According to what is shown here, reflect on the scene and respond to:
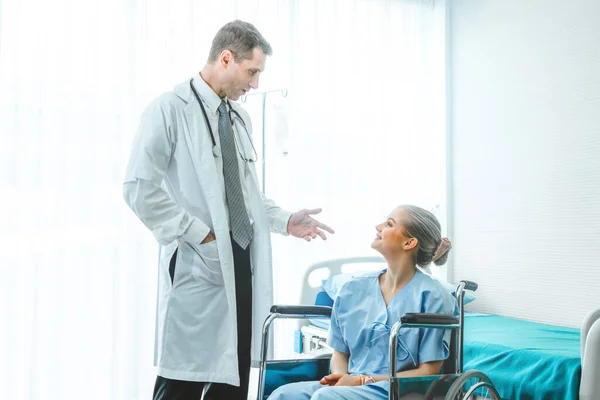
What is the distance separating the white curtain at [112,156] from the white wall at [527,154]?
60 centimetres

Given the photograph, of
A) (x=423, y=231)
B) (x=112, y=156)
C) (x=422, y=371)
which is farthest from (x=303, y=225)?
(x=112, y=156)

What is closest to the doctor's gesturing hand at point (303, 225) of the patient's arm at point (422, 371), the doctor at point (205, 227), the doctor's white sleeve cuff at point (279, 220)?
the doctor's white sleeve cuff at point (279, 220)

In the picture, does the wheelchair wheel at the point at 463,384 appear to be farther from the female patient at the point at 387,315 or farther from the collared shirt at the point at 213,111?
the collared shirt at the point at 213,111

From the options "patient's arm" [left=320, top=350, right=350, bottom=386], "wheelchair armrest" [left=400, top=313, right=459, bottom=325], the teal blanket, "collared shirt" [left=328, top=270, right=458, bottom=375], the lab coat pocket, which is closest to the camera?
"wheelchair armrest" [left=400, top=313, right=459, bottom=325]

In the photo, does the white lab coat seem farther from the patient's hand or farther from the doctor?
the patient's hand

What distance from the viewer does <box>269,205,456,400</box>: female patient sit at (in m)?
2.04

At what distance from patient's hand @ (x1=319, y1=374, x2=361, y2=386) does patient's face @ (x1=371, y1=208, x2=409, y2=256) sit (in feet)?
1.45

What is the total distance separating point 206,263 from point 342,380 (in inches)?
21.1

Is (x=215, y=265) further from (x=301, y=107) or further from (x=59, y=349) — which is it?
(x=301, y=107)

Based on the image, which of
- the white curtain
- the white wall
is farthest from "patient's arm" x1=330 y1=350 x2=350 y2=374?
the white wall

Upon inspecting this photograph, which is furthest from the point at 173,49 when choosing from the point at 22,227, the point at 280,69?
the point at 22,227

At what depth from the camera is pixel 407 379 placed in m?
1.88

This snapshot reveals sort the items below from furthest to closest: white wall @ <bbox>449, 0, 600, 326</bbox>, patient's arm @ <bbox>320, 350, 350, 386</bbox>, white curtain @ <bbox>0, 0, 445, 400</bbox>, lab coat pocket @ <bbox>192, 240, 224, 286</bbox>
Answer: white wall @ <bbox>449, 0, 600, 326</bbox> < white curtain @ <bbox>0, 0, 445, 400</bbox> < patient's arm @ <bbox>320, 350, 350, 386</bbox> < lab coat pocket @ <bbox>192, 240, 224, 286</bbox>

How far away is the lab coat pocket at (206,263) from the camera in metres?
1.98
